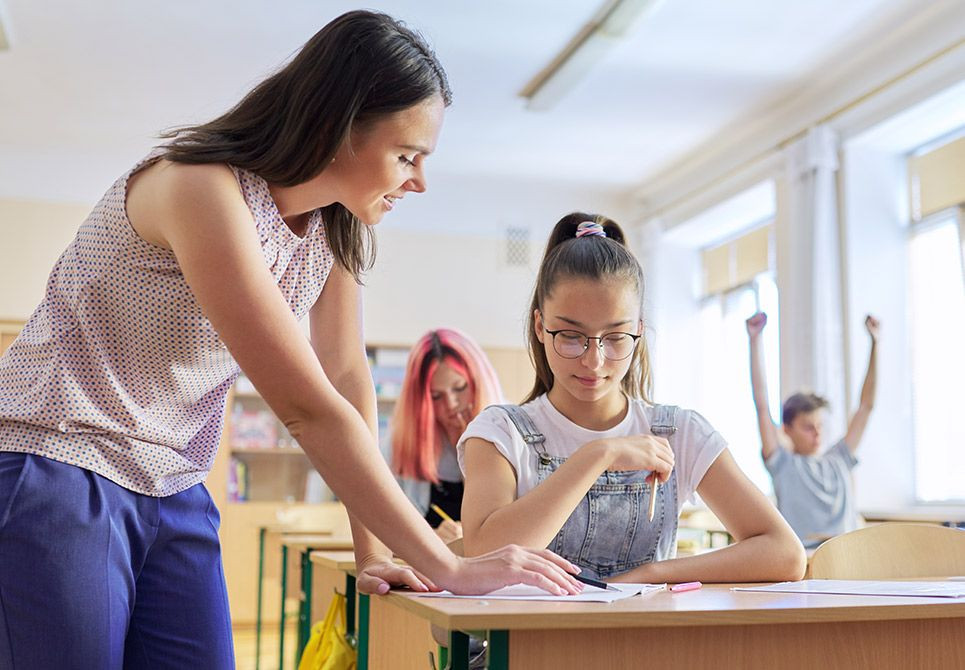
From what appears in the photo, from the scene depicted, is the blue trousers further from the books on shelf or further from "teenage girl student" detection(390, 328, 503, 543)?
the books on shelf

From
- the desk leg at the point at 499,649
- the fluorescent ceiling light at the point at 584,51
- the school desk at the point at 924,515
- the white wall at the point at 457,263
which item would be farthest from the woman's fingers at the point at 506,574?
the white wall at the point at 457,263

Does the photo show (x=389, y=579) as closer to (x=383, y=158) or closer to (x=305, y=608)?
(x=383, y=158)

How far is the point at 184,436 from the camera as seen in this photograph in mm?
1126

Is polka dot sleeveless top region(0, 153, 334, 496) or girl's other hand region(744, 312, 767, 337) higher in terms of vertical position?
girl's other hand region(744, 312, 767, 337)

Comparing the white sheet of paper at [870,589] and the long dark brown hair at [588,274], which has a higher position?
the long dark brown hair at [588,274]

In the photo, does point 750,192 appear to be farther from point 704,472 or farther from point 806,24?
point 704,472

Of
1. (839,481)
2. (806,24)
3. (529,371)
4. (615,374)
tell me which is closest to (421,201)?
(529,371)

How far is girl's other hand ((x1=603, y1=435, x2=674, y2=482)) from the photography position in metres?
1.36

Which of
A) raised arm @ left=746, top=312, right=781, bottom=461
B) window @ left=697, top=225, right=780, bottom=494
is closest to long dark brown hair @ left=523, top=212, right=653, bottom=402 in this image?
raised arm @ left=746, top=312, right=781, bottom=461

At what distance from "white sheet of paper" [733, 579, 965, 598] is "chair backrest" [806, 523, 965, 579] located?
413 mm

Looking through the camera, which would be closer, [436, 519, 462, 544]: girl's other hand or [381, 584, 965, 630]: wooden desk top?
[381, 584, 965, 630]: wooden desk top

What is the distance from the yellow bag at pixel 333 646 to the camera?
204 centimetres

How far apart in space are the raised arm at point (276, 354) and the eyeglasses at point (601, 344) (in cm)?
58

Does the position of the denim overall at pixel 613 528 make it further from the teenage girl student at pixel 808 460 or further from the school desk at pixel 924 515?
the school desk at pixel 924 515
